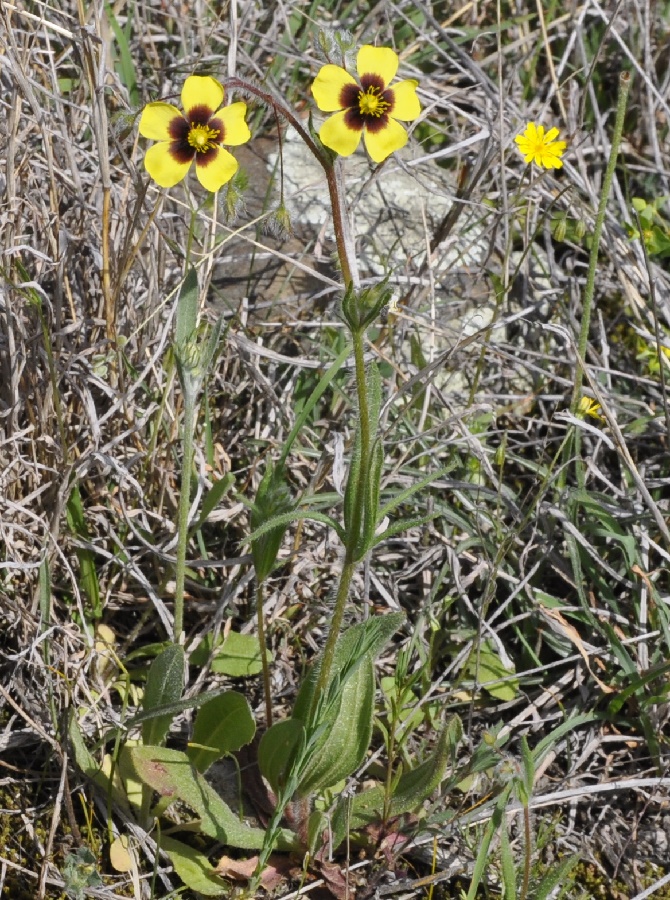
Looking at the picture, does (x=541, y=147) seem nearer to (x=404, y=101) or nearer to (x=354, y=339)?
(x=404, y=101)

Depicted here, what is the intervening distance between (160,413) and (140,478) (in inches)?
9.6

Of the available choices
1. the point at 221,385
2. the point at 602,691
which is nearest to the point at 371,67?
the point at 221,385

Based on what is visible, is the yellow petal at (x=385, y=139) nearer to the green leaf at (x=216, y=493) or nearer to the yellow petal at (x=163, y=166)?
the yellow petal at (x=163, y=166)

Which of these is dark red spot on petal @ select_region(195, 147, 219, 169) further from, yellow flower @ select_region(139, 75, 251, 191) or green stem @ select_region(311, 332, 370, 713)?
green stem @ select_region(311, 332, 370, 713)

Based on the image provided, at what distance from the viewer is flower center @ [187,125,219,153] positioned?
5.72 ft

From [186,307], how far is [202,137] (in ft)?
1.05

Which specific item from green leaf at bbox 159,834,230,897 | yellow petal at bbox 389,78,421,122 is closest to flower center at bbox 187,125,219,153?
yellow petal at bbox 389,78,421,122

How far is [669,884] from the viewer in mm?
2252

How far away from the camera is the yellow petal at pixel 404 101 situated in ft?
5.67

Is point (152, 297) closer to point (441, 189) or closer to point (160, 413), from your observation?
point (160, 413)

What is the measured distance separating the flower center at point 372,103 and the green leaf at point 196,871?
157 centimetres

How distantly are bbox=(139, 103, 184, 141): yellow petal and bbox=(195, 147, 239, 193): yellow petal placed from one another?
9 cm

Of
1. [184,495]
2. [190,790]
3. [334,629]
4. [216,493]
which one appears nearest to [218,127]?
[184,495]

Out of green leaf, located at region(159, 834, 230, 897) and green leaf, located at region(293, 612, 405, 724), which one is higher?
green leaf, located at region(293, 612, 405, 724)
